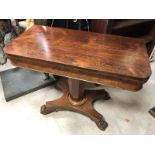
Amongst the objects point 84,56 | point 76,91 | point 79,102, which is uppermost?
point 84,56

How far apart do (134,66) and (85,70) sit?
24 cm

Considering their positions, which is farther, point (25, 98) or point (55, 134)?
point (25, 98)

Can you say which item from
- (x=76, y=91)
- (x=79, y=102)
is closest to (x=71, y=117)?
(x=79, y=102)

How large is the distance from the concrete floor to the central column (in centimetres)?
11

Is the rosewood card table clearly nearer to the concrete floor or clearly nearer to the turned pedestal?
the turned pedestal

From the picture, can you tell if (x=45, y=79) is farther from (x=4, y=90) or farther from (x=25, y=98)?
(x=4, y=90)

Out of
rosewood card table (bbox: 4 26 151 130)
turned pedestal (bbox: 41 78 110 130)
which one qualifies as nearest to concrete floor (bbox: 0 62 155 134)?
turned pedestal (bbox: 41 78 110 130)

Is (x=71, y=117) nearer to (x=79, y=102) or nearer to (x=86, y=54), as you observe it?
(x=79, y=102)

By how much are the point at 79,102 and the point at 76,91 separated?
13cm

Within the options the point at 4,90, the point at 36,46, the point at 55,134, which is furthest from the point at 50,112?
the point at 36,46

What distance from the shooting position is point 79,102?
1.34 metres

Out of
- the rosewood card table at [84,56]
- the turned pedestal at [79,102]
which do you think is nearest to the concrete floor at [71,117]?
the turned pedestal at [79,102]

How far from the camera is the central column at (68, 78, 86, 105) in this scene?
1183mm
